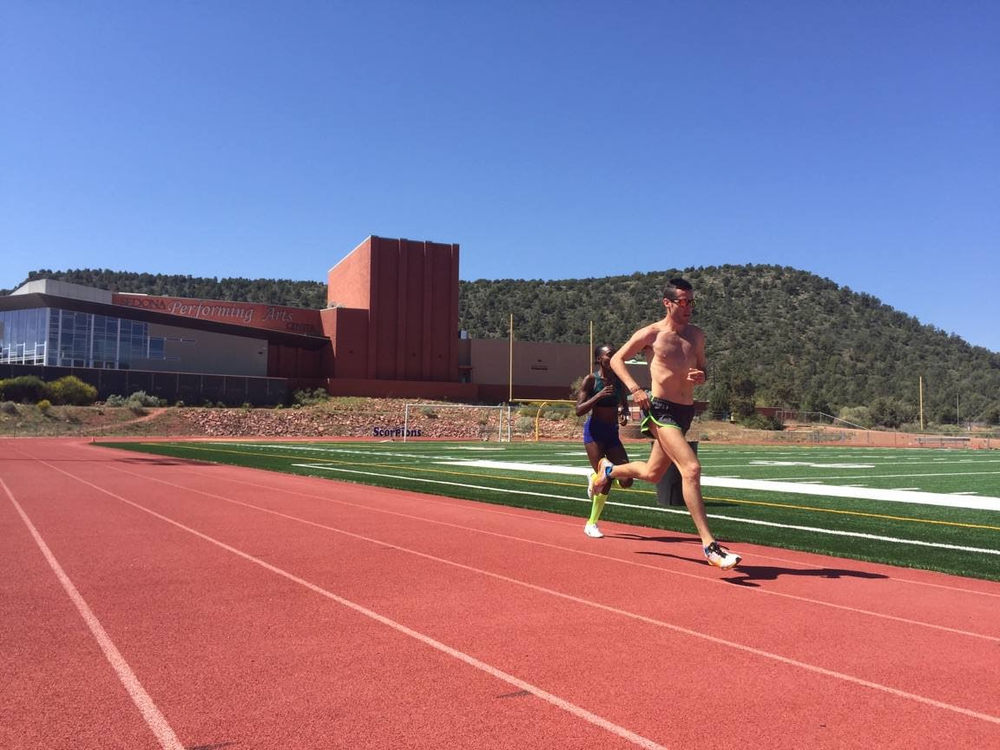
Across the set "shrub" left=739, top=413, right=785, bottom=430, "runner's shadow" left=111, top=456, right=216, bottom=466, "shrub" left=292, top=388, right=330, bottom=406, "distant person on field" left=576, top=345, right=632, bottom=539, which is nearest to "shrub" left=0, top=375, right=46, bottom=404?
"shrub" left=292, top=388, right=330, bottom=406

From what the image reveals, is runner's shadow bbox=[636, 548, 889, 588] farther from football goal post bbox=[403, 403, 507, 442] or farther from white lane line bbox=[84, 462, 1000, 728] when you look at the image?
football goal post bbox=[403, 403, 507, 442]

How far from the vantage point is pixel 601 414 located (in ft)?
30.2

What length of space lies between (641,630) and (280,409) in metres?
57.9

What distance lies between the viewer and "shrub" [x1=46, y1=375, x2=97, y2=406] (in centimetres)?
5272

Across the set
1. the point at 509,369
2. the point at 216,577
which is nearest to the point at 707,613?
the point at 216,577

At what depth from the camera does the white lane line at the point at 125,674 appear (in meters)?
3.33

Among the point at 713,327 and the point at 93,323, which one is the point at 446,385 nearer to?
A: the point at 93,323

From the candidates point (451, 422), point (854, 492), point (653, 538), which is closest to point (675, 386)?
point (653, 538)

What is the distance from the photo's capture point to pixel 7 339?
5778cm

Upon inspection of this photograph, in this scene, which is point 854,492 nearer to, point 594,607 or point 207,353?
point 594,607

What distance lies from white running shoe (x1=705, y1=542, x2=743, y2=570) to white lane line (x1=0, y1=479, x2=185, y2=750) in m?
4.44

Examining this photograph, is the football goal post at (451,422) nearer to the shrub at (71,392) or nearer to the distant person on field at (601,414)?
the shrub at (71,392)

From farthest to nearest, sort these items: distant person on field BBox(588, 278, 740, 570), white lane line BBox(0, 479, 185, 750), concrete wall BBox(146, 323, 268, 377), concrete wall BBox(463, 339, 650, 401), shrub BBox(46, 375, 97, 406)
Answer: concrete wall BBox(463, 339, 650, 401), concrete wall BBox(146, 323, 268, 377), shrub BBox(46, 375, 97, 406), distant person on field BBox(588, 278, 740, 570), white lane line BBox(0, 479, 185, 750)

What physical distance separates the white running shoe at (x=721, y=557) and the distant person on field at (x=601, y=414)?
217cm
